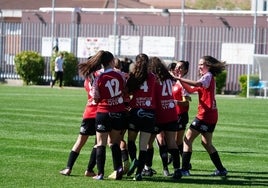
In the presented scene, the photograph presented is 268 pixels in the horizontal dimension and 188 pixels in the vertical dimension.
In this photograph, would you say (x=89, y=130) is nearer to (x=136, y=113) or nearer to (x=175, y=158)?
(x=136, y=113)

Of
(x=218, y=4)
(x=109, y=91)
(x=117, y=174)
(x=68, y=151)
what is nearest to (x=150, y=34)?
(x=68, y=151)

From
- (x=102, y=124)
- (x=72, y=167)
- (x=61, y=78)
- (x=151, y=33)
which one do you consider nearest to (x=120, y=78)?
(x=102, y=124)

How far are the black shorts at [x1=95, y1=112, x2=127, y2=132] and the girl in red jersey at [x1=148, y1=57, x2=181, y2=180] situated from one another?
0.72m

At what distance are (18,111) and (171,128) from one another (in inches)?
511

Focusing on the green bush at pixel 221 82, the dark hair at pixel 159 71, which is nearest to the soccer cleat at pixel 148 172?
the dark hair at pixel 159 71

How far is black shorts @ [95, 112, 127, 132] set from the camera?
14.6 metres

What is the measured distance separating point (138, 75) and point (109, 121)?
88 cm

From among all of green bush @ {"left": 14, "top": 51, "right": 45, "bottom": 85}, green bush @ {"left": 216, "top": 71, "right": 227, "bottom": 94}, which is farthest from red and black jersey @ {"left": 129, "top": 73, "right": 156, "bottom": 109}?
green bush @ {"left": 14, "top": 51, "right": 45, "bottom": 85}

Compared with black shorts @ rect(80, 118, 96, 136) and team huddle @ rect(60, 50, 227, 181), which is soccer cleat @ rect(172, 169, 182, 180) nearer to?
team huddle @ rect(60, 50, 227, 181)

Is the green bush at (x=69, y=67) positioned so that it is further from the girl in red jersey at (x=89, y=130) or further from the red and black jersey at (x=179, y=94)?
the girl in red jersey at (x=89, y=130)

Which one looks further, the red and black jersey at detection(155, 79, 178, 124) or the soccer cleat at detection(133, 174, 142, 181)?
the red and black jersey at detection(155, 79, 178, 124)

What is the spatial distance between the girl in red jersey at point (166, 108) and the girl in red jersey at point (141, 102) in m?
0.20

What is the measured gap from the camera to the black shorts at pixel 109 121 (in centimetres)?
1459

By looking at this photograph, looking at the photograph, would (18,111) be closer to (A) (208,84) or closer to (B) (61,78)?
(A) (208,84)
